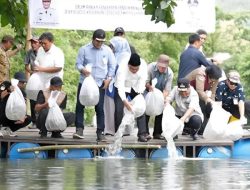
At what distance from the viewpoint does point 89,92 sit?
61.0 feet

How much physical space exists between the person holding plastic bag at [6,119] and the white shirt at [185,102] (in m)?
2.49

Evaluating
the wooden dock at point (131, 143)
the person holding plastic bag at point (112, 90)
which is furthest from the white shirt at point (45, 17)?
the wooden dock at point (131, 143)

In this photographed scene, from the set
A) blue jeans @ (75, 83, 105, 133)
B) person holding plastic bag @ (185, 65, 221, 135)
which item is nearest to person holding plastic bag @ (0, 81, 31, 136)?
blue jeans @ (75, 83, 105, 133)

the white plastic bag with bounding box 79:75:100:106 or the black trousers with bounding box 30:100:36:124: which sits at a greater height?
the white plastic bag with bounding box 79:75:100:106

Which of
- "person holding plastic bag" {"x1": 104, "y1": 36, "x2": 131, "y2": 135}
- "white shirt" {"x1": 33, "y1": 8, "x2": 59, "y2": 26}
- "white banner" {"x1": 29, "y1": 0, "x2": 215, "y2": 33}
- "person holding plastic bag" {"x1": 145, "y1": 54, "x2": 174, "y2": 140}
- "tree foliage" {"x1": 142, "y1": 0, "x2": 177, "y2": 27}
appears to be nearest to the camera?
"tree foliage" {"x1": 142, "y1": 0, "x2": 177, "y2": 27}

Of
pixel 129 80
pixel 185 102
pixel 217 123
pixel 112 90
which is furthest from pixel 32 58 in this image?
pixel 217 123

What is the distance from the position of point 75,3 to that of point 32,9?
3.34 ft

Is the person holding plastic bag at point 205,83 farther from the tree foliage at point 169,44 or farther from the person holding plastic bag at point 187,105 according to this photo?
the tree foliage at point 169,44

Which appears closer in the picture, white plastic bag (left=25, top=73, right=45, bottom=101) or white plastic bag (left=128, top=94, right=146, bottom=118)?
white plastic bag (left=128, top=94, right=146, bottom=118)

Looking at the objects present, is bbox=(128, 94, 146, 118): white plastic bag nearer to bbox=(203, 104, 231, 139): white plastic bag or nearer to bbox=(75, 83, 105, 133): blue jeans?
bbox=(75, 83, 105, 133): blue jeans

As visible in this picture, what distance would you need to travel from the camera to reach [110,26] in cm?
2256

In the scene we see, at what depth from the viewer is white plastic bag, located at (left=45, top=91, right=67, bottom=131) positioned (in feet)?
61.1

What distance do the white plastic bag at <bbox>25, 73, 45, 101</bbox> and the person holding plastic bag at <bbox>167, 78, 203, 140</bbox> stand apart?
2139mm

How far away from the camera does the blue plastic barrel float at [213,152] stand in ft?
63.2
